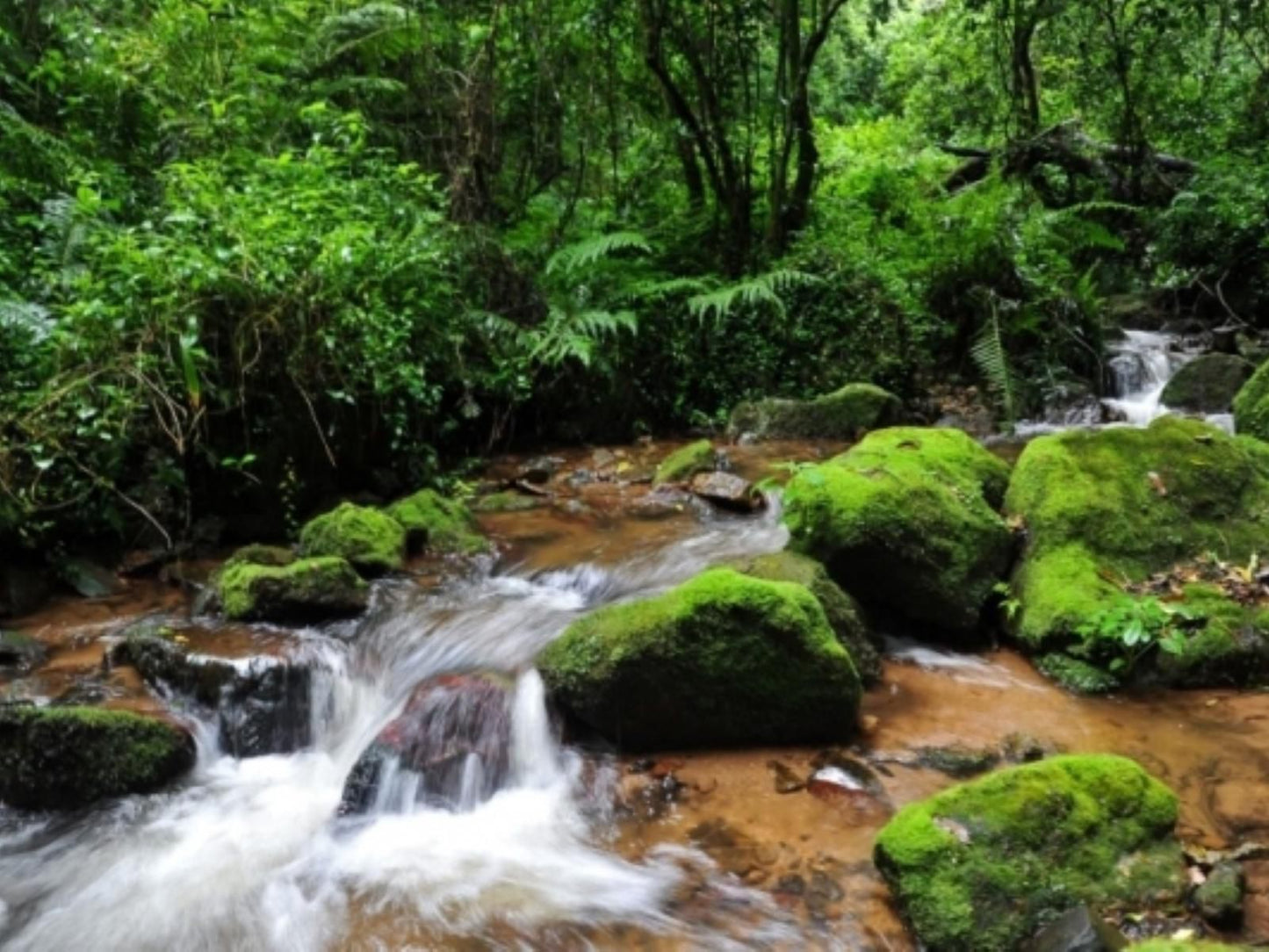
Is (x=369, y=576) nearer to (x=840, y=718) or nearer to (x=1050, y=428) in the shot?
(x=840, y=718)

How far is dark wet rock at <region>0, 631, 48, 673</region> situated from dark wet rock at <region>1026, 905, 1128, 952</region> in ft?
15.1

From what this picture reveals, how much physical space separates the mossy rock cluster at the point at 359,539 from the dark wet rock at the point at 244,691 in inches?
43.7

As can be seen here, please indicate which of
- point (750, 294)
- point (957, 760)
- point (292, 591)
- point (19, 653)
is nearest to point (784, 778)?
point (957, 760)

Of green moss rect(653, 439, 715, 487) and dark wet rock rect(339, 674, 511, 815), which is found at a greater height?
green moss rect(653, 439, 715, 487)

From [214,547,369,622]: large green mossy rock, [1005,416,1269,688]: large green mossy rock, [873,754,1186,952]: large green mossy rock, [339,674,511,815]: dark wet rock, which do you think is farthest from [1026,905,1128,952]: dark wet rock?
[214,547,369,622]: large green mossy rock

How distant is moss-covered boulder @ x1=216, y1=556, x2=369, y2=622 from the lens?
5.12 metres

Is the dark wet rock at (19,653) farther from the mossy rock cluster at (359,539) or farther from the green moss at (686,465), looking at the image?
the green moss at (686,465)

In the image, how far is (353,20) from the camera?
9.52 m

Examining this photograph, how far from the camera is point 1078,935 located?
2.68 m

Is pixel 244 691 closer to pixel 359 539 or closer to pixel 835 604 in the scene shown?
pixel 359 539

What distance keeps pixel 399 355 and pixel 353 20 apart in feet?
14.9

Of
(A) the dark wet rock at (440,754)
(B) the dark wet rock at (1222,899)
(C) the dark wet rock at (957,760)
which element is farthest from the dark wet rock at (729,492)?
(B) the dark wet rock at (1222,899)

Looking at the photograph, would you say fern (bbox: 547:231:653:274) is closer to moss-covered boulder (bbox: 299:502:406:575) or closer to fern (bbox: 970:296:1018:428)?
fern (bbox: 970:296:1018:428)

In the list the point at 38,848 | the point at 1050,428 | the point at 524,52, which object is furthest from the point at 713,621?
the point at 524,52
